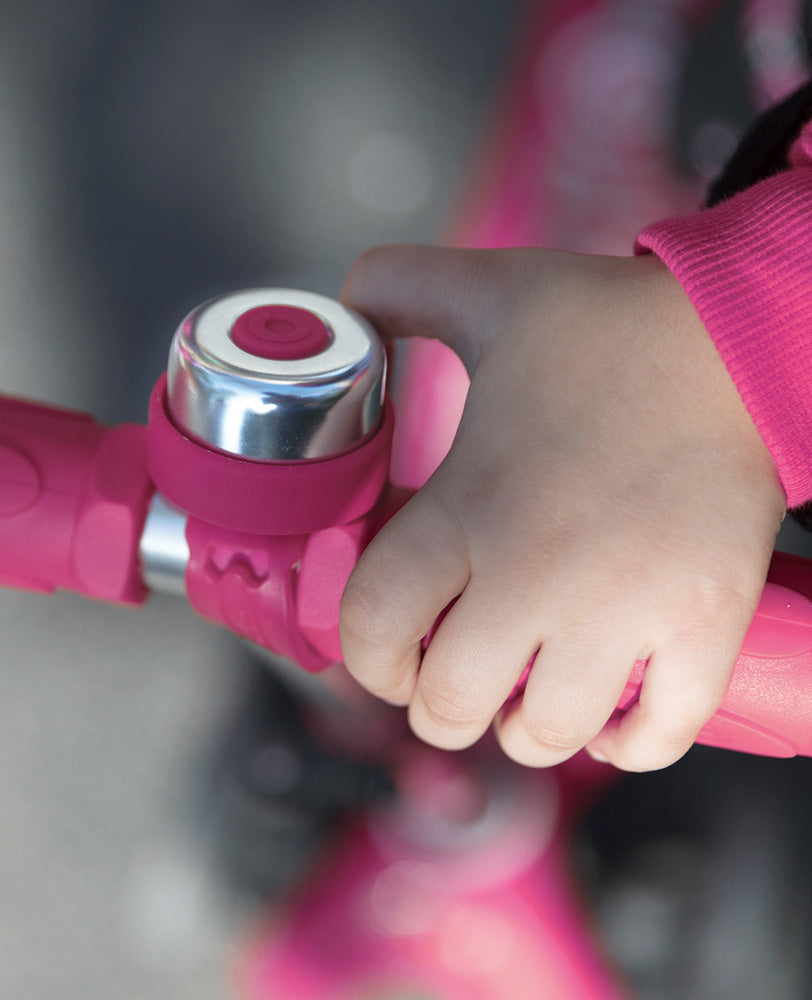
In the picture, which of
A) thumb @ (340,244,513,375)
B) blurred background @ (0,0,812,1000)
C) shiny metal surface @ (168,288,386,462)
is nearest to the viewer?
shiny metal surface @ (168,288,386,462)

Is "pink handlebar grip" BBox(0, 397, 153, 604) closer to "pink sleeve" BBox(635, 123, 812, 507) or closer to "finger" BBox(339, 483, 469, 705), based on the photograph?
"finger" BBox(339, 483, 469, 705)

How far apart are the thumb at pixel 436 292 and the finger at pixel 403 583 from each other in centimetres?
10

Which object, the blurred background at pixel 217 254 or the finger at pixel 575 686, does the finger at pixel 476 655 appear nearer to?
the finger at pixel 575 686

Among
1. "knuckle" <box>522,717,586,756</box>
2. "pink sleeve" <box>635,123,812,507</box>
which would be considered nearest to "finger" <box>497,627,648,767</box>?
"knuckle" <box>522,717,586,756</box>

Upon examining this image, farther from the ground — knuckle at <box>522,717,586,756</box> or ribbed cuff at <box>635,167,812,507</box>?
ribbed cuff at <box>635,167,812,507</box>

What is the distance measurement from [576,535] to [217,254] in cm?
91

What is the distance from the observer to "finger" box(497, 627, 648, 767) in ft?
1.38

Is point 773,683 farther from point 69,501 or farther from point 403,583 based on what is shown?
point 69,501

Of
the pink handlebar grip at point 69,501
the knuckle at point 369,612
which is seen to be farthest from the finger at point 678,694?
the pink handlebar grip at point 69,501

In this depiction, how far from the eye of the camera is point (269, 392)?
0.38 m

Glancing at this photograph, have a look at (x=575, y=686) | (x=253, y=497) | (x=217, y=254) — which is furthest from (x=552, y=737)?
(x=217, y=254)

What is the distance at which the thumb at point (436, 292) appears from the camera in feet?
1.60

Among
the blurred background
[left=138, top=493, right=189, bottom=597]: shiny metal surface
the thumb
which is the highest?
the thumb

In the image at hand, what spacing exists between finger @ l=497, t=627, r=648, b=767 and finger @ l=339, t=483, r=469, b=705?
0.16 ft
